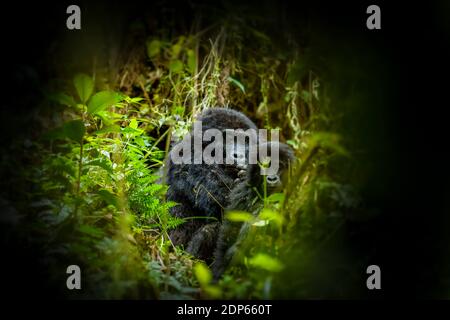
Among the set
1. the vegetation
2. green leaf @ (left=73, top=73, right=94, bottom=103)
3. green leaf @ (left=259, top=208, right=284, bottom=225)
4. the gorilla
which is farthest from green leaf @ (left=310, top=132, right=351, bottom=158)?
green leaf @ (left=73, top=73, right=94, bottom=103)

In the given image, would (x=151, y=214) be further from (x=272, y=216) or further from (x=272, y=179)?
(x=272, y=216)

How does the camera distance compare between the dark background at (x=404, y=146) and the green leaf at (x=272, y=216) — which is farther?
the green leaf at (x=272, y=216)

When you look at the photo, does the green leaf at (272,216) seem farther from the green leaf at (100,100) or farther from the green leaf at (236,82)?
the green leaf at (236,82)

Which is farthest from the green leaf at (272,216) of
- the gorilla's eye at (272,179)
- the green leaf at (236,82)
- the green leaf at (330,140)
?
the green leaf at (236,82)

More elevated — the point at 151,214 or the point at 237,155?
the point at 237,155

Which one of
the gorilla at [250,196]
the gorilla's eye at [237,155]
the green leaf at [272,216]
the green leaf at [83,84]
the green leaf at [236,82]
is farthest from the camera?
the green leaf at [236,82]

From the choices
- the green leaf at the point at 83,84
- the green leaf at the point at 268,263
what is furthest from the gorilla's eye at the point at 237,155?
the green leaf at the point at 268,263

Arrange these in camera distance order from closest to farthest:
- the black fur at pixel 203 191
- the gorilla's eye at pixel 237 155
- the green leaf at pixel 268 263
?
the green leaf at pixel 268 263 < the black fur at pixel 203 191 < the gorilla's eye at pixel 237 155

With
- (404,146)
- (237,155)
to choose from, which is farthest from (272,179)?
(237,155)

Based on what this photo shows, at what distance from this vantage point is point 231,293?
1.90 m

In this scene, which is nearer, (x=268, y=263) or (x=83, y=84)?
(x=268, y=263)

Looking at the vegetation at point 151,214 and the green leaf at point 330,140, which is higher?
the green leaf at point 330,140

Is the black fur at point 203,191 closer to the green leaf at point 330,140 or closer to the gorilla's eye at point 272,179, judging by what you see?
the gorilla's eye at point 272,179

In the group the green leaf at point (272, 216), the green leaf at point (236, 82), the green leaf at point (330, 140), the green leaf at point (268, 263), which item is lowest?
the green leaf at point (268, 263)
